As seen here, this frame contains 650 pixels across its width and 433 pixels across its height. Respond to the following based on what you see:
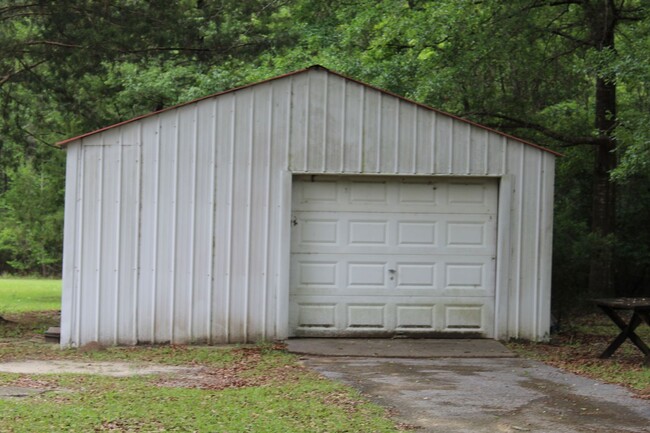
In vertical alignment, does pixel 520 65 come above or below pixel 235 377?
above

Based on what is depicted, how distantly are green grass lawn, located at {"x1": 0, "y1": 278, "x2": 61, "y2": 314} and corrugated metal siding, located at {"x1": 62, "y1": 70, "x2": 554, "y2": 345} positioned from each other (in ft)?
27.6

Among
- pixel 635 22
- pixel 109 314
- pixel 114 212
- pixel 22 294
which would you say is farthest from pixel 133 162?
pixel 22 294

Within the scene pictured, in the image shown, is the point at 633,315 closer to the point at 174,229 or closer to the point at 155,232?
the point at 174,229

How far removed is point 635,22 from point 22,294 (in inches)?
721

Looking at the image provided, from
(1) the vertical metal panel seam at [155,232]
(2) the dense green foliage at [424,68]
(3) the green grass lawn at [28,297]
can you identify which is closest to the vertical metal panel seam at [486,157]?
(2) the dense green foliage at [424,68]

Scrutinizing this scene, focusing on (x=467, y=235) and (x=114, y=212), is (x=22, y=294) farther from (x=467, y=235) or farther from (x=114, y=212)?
(x=467, y=235)

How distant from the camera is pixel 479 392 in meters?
8.48

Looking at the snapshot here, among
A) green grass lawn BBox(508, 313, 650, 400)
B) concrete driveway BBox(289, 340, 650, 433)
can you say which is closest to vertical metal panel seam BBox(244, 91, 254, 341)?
concrete driveway BBox(289, 340, 650, 433)

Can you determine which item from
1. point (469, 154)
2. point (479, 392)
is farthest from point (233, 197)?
point (479, 392)

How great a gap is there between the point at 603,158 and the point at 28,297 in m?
15.9

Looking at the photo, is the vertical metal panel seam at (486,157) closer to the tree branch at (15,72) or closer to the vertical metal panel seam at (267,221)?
the vertical metal panel seam at (267,221)

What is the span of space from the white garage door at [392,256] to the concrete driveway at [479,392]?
0.58m

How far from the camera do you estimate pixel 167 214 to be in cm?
1159

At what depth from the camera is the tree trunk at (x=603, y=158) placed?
1686 cm
